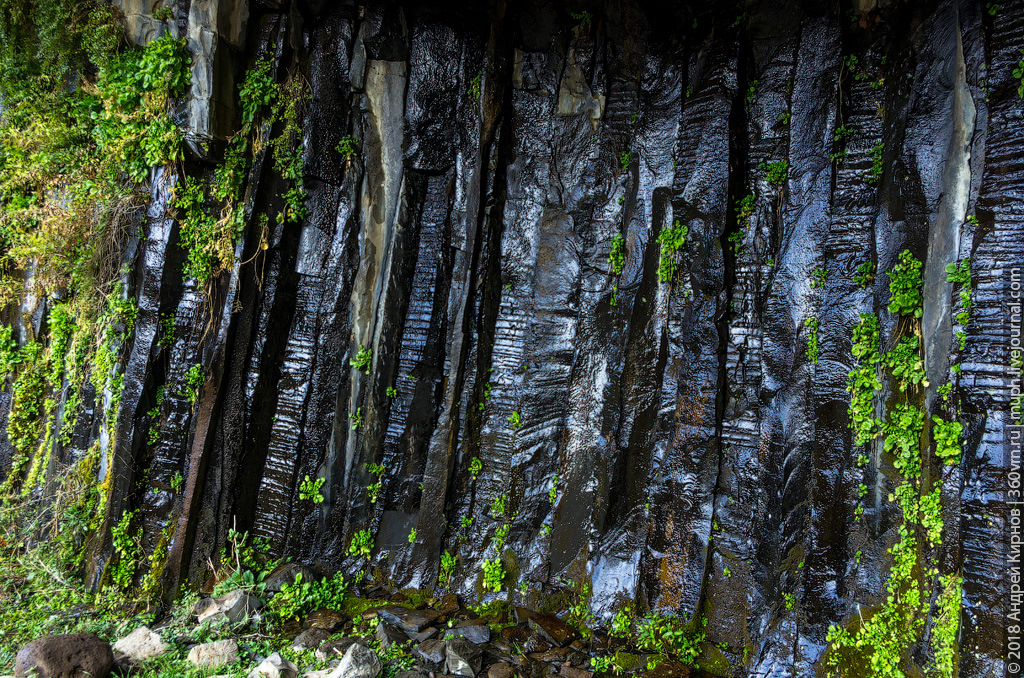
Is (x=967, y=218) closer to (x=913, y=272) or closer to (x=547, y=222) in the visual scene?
(x=913, y=272)

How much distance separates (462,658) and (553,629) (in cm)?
79

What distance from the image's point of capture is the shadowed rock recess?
142 inches

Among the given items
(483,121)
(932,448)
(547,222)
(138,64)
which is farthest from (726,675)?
(138,64)

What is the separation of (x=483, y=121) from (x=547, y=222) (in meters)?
1.14

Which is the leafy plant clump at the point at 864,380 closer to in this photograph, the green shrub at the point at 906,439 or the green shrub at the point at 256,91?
the green shrub at the point at 906,439

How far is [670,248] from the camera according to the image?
4379mm

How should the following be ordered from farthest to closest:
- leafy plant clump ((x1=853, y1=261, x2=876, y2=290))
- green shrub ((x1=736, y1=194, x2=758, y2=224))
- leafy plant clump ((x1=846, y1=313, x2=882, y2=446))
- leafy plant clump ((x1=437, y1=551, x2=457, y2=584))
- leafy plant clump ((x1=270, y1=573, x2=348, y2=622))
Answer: leafy plant clump ((x1=437, y1=551, x2=457, y2=584)) < leafy plant clump ((x1=270, y1=573, x2=348, y2=622)) < green shrub ((x1=736, y1=194, x2=758, y2=224)) < leafy plant clump ((x1=853, y1=261, x2=876, y2=290)) < leafy plant clump ((x1=846, y1=313, x2=882, y2=446))

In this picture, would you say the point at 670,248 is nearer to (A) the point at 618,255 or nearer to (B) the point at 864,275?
(A) the point at 618,255

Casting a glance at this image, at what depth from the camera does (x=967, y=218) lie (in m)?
3.12

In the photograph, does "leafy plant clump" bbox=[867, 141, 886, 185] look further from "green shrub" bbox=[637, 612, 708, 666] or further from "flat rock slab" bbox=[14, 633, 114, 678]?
"flat rock slab" bbox=[14, 633, 114, 678]

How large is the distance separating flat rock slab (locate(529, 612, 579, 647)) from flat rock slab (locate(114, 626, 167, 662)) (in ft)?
9.29

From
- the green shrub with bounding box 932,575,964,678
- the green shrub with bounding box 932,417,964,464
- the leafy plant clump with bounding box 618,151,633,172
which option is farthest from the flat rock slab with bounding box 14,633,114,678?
the green shrub with bounding box 932,417,964,464

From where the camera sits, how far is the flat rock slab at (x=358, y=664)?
3615mm

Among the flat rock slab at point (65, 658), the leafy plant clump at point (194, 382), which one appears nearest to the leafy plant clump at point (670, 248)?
the leafy plant clump at point (194, 382)
